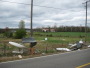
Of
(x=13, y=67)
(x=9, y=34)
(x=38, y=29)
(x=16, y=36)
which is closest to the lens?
(x=13, y=67)

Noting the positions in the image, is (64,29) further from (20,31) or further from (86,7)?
(86,7)

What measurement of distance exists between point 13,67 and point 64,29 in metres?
145

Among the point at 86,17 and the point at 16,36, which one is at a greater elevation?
the point at 86,17

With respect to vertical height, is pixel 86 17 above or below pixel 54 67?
above

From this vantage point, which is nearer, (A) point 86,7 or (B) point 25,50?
(B) point 25,50

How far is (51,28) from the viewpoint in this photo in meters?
175

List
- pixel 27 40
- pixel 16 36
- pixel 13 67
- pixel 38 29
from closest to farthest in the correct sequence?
1. pixel 13 67
2. pixel 27 40
3. pixel 16 36
4. pixel 38 29

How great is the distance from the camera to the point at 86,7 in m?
42.5

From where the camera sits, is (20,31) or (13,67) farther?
(20,31)

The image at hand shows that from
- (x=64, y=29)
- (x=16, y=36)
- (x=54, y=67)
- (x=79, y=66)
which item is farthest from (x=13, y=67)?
(x=64, y=29)

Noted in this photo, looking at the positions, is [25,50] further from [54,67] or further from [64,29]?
[64,29]

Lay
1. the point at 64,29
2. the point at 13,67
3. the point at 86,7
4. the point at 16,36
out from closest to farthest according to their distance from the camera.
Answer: the point at 13,67, the point at 86,7, the point at 16,36, the point at 64,29

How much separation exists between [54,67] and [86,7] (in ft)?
108

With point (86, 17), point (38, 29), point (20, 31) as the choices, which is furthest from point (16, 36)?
point (38, 29)
